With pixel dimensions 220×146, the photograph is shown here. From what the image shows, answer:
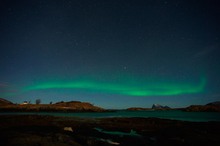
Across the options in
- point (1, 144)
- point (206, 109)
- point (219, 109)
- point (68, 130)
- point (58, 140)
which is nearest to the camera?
point (1, 144)

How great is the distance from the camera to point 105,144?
15531 millimetres

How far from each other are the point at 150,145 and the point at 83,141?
6.78 m

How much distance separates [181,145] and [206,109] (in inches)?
8212

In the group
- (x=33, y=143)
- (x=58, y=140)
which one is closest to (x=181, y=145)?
(x=58, y=140)

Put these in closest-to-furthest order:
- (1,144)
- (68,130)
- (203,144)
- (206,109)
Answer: (1,144)
(203,144)
(68,130)
(206,109)

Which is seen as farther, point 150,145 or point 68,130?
point 68,130

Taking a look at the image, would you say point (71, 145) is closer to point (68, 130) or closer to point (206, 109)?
point (68, 130)

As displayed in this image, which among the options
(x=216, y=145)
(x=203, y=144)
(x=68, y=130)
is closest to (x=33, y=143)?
(x=68, y=130)

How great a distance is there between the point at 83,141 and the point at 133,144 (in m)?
5.12

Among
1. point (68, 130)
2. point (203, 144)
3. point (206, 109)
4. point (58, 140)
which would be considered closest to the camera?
point (58, 140)

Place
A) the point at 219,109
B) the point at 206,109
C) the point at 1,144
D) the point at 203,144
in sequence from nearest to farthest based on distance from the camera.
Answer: the point at 1,144, the point at 203,144, the point at 219,109, the point at 206,109

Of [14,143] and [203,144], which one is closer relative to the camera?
[14,143]

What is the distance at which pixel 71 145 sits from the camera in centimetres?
1460

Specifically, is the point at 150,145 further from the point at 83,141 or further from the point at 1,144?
the point at 1,144
